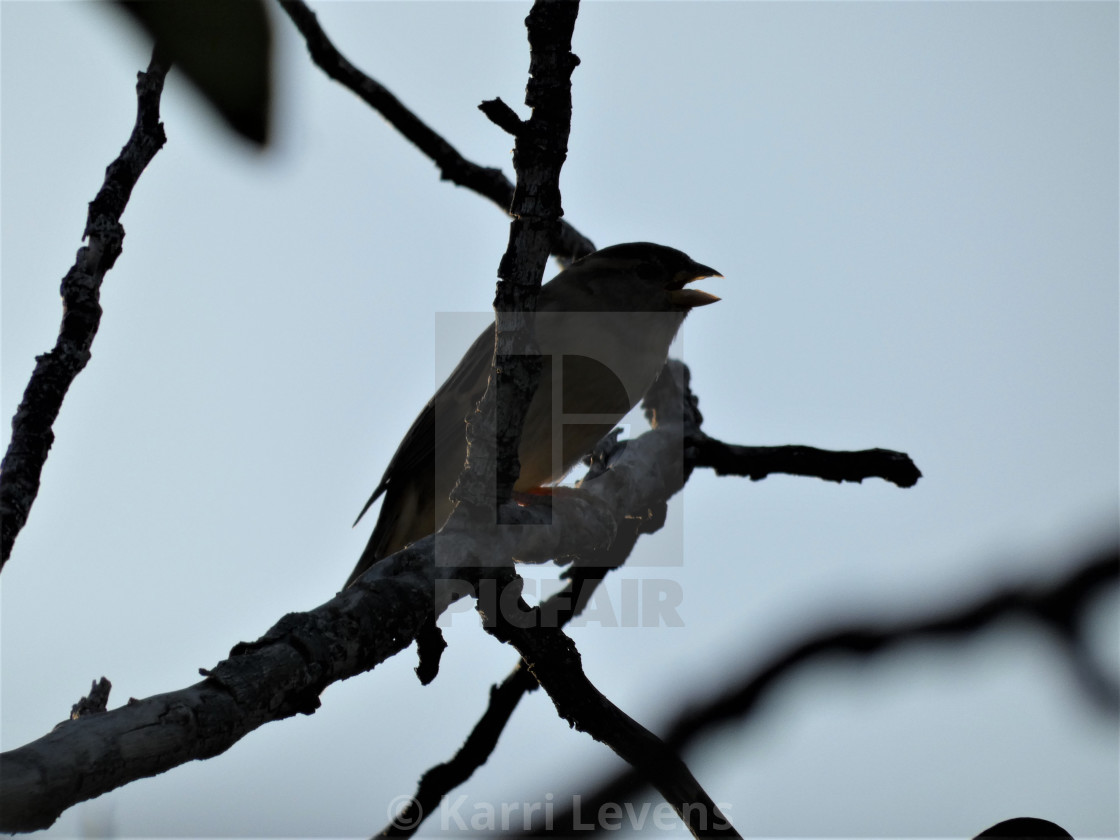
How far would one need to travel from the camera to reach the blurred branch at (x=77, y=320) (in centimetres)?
217

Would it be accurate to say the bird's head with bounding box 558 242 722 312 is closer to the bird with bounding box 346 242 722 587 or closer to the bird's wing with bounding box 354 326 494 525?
the bird with bounding box 346 242 722 587

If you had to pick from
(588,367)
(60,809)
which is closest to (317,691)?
(60,809)

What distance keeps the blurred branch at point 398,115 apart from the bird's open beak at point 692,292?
0.74 meters

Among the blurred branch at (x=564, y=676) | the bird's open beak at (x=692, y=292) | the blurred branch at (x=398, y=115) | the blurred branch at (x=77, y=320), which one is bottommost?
the blurred branch at (x=564, y=676)

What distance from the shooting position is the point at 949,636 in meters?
1.04

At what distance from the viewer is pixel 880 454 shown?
4.81m

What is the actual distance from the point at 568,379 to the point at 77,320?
9.14ft

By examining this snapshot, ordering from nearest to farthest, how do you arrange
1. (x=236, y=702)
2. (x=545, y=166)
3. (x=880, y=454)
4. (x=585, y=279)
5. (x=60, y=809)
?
1. (x=60, y=809)
2. (x=236, y=702)
3. (x=545, y=166)
4. (x=880, y=454)
5. (x=585, y=279)

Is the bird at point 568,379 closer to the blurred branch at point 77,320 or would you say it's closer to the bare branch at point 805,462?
the bare branch at point 805,462

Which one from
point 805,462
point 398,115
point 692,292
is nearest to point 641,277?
point 692,292

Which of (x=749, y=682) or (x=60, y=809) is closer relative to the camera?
(x=749, y=682)

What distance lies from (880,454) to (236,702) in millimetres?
3607

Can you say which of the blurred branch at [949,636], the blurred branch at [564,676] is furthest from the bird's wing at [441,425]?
the blurred branch at [949,636]

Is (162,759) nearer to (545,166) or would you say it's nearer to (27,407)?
(27,407)
